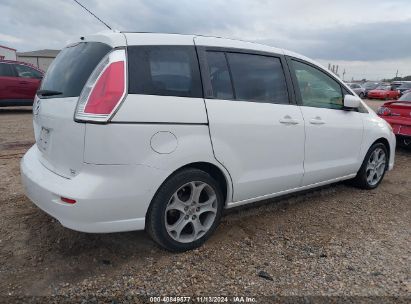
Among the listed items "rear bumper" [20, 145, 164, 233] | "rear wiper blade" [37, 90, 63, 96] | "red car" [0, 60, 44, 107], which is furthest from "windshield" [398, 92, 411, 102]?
"red car" [0, 60, 44, 107]

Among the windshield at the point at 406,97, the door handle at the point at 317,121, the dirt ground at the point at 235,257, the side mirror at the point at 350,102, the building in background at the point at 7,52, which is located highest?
the building in background at the point at 7,52

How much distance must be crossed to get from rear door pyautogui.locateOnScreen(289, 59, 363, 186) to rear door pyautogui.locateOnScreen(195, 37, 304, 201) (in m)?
0.17

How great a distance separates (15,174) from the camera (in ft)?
15.9

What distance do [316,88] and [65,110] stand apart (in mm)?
2617

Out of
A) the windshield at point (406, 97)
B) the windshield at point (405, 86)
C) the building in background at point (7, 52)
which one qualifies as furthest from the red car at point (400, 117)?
the building in background at point (7, 52)

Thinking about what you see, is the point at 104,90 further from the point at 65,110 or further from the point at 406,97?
the point at 406,97

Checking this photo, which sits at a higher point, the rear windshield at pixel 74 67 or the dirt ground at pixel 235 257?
the rear windshield at pixel 74 67

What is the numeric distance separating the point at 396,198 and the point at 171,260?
3.19 meters

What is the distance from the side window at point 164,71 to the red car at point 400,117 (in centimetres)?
554

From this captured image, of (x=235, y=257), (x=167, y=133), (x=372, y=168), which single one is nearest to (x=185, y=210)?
(x=235, y=257)

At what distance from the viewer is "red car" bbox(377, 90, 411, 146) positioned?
22.6 feet

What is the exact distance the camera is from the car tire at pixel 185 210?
2734 mm

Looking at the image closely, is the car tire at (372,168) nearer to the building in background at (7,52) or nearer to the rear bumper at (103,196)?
the rear bumper at (103,196)

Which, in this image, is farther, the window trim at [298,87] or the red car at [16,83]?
the red car at [16,83]
